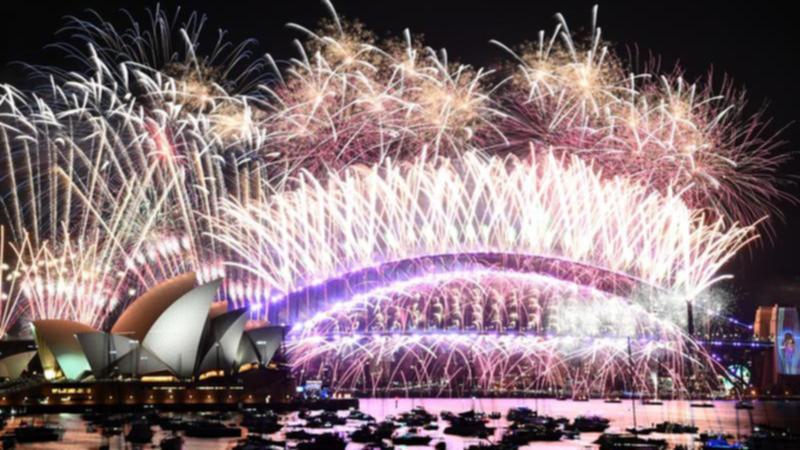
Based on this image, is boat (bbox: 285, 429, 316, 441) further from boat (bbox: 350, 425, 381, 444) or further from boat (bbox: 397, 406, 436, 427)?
boat (bbox: 397, 406, 436, 427)

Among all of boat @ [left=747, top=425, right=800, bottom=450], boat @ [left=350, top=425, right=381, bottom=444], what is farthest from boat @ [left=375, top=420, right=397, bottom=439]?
boat @ [left=747, top=425, right=800, bottom=450]

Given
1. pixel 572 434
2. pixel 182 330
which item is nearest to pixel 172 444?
pixel 572 434

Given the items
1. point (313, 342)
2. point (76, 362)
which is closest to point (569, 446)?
point (76, 362)

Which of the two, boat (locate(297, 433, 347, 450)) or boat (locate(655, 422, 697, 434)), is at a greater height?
boat (locate(655, 422, 697, 434))

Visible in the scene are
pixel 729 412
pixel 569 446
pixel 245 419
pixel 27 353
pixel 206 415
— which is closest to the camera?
pixel 569 446

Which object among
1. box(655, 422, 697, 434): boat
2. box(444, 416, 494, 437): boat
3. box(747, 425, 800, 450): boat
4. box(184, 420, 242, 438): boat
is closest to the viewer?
box(747, 425, 800, 450): boat

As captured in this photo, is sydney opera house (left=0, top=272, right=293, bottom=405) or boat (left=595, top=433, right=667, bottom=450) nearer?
boat (left=595, top=433, right=667, bottom=450)

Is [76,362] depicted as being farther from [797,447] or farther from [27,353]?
[797,447]
